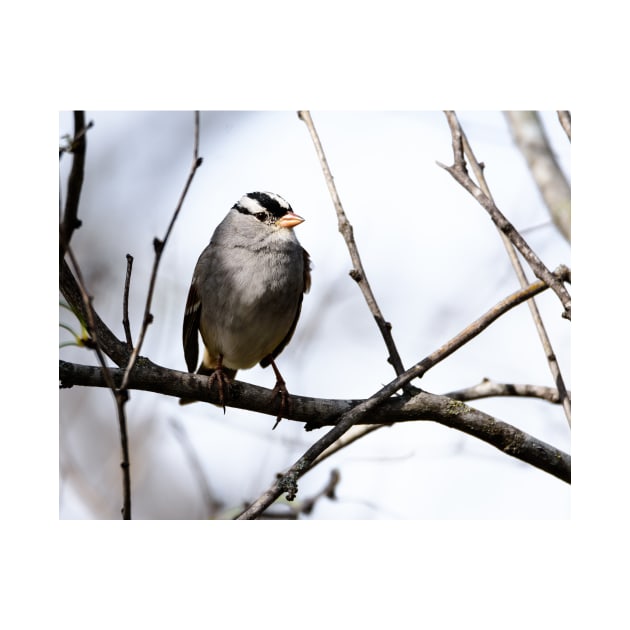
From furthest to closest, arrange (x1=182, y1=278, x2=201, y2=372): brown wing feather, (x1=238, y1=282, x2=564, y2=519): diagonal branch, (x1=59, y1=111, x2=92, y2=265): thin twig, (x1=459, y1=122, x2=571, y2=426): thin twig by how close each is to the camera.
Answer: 1. (x1=182, y1=278, x2=201, y2=372): brown wing feather
2. (x1=459, y1=122, x2=571, y2=426): thin twig
3. (x1=238, y1=282, x2=564, y2=519): diagonal branch
4. (x1=59, y1=111, x2=92, y2=265): thin twig

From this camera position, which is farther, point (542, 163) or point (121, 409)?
point (542, 163)

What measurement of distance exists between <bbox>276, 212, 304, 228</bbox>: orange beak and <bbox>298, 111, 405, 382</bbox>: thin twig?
1.76 feet

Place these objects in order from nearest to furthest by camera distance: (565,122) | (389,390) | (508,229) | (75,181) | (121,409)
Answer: (121,409), (75,181), (508,229), (389,390), (565,122)

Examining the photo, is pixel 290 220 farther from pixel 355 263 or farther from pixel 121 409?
pixel 121 409

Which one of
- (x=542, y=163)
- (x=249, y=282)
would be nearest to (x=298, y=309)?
(x=249, y=282)

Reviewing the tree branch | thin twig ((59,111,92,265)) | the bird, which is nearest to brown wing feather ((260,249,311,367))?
the bird

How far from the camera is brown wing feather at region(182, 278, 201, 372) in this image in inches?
138

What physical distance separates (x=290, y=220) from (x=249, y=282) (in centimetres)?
34

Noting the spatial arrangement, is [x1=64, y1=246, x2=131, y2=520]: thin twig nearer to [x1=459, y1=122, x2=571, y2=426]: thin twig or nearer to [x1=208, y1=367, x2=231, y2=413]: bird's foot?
[x1=208, y1=367, x2=231, y2=413]: bird's foot

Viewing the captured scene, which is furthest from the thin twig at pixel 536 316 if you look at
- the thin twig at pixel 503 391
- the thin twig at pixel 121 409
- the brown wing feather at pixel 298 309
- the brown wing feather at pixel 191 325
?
the thin twig at pixel 121 409

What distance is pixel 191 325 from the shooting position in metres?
3.52
